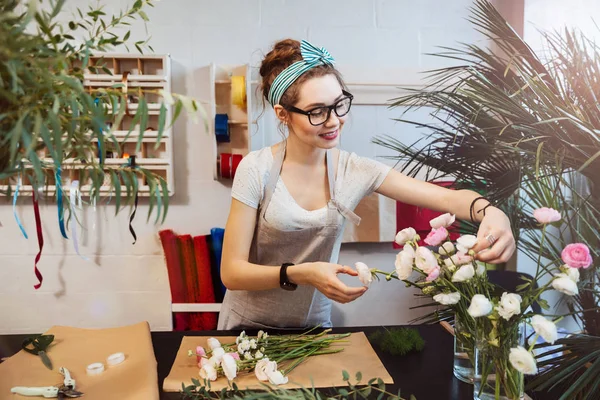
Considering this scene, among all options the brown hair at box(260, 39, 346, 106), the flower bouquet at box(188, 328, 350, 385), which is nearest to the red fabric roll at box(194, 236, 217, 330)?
the brown hair at box(260, 39, 346, 106)

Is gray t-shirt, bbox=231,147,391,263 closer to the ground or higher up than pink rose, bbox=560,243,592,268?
higher up

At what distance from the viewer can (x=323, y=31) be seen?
2.56 m

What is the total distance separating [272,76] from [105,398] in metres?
1.04

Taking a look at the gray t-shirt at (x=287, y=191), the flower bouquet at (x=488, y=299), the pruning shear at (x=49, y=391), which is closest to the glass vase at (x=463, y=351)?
the flower bouquet at (x=488, y=299)

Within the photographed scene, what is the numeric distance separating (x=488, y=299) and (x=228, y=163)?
5.57 feet

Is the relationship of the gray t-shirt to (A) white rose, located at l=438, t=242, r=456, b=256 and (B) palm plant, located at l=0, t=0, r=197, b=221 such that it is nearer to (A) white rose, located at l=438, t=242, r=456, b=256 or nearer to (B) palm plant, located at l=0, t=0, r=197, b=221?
(A) white rose, located at l=438, t=242, r=456, b=256

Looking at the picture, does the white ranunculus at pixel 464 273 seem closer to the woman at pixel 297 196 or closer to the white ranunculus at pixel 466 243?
the white ranunculus at pixel 466 243

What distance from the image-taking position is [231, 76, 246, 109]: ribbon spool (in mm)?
2377

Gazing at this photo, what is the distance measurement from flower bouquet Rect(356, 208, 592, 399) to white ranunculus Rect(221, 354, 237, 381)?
340 mm

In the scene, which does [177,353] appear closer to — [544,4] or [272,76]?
[272,76]

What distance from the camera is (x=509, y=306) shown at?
843 millimetres

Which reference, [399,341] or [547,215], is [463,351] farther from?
[547,215]

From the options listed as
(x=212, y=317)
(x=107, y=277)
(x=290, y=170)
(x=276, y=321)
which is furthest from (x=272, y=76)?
(x=107, y=277)

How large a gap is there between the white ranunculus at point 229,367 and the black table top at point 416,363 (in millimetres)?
112
